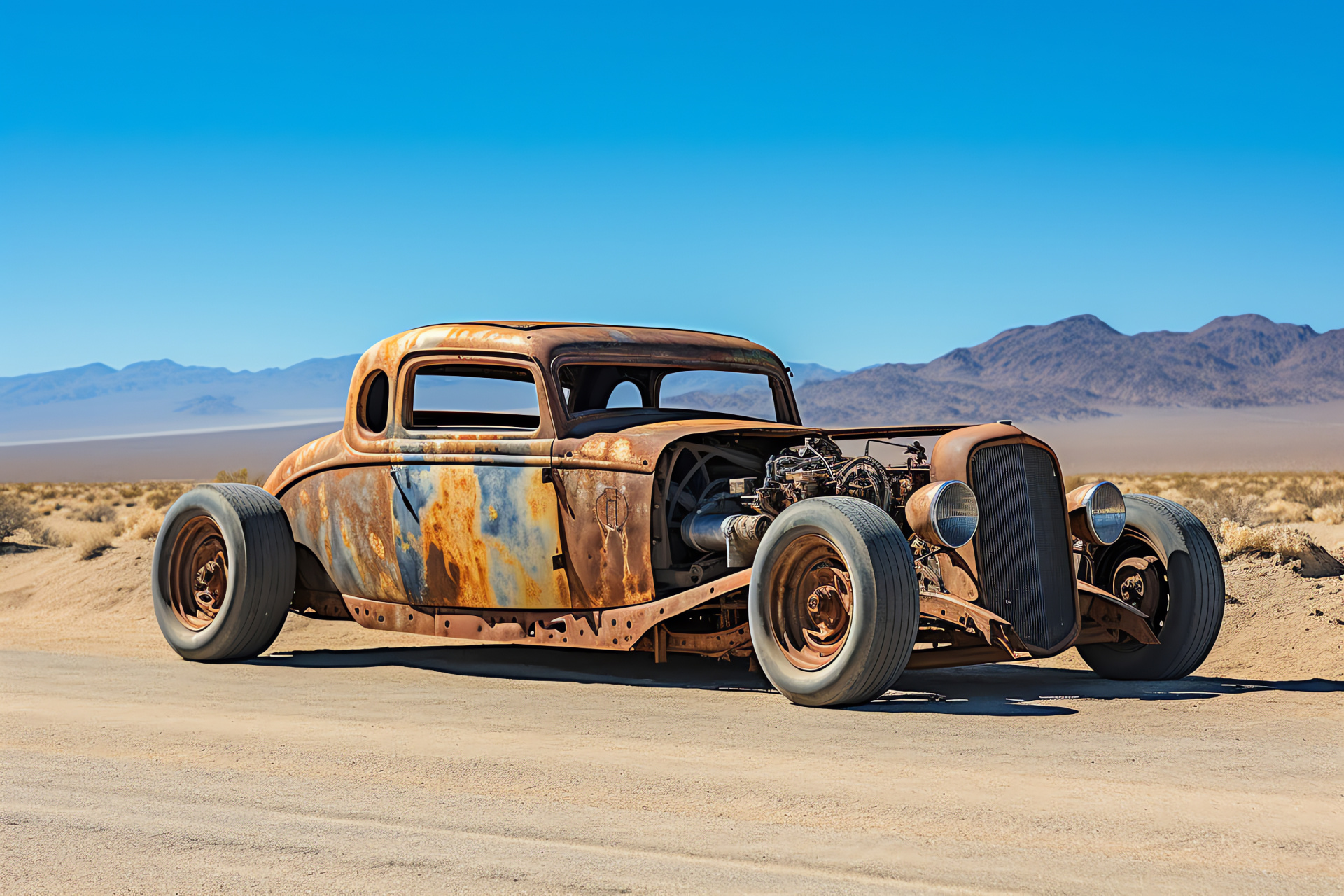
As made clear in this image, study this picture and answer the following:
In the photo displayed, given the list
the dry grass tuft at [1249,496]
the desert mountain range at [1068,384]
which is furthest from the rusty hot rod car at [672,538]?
the desert mountain range at [1068,384]

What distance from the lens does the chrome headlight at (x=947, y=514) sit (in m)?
6.99

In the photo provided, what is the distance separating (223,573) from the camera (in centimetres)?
966

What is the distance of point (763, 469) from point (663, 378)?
174cm

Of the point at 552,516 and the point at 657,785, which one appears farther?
the point at 552,516

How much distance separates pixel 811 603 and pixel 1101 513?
203cm

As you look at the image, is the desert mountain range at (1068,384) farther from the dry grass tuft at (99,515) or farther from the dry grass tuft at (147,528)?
the dry grass tuft at (147,528)

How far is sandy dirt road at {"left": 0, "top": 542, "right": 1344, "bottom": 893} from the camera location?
13.3 ft

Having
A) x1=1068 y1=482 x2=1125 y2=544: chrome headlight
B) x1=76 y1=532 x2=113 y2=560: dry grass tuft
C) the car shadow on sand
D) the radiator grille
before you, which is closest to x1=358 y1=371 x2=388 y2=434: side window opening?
the car shadow on sand

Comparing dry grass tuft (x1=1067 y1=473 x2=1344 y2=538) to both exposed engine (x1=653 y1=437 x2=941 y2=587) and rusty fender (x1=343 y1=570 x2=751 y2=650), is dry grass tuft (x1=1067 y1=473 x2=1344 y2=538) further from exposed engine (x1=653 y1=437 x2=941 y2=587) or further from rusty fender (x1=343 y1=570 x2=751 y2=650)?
rusty fender (x1=343 y1=570 x2=751 y2=650)

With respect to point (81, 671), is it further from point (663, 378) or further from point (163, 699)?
point (663, 378)

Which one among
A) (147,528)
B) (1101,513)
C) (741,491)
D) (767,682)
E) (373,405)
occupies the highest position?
(373,405)

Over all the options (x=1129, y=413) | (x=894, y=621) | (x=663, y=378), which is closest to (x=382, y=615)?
(x=663, y=378)

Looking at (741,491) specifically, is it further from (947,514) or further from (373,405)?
(373,405)

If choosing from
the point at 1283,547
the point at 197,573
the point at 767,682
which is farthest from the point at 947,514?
the point at 1283,547
